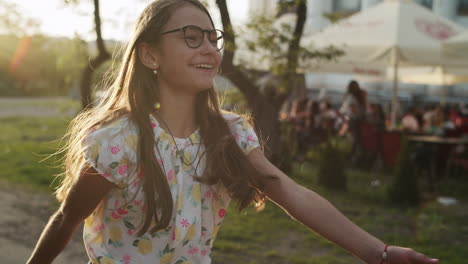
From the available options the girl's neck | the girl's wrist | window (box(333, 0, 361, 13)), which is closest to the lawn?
the girl's neck

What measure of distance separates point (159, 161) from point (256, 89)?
6.46 meters

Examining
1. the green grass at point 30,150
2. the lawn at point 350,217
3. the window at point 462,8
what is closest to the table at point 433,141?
the lawn at point 350,217

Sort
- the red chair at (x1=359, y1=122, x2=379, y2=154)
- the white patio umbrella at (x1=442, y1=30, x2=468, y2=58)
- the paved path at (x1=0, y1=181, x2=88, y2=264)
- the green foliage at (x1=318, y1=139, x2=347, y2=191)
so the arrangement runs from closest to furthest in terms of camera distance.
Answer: the paved path at (x1=0, y1=181, x2=88, y2=264) → the green foliage at (x1=318, y1=139, x2=347, y2=191) → the white patio umbrella at (x1=442, y1=30, x2=468, y2=58) → the red chair at (x1=359, y1=122, x2=379, y2=154)

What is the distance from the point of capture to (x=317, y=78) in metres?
22.4

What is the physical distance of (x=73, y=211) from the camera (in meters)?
1.85

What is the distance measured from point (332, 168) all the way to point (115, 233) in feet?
21.4

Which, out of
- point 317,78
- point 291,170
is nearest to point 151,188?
point 291,170

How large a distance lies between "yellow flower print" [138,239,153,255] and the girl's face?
1.67 ft

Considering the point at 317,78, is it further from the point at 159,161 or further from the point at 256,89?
the point at 159,161

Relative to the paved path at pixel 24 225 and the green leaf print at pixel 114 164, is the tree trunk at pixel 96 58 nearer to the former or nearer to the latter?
the paved path at pixel 24 225

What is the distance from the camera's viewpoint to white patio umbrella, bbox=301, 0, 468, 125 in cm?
1030

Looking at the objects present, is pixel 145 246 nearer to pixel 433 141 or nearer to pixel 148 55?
pixel 148 55

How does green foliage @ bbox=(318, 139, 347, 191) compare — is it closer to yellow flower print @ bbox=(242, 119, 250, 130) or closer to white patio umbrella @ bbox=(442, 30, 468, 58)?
white patio umbrella @ bbox=(442, 30, 468, 58)

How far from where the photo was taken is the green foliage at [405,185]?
24.0 ft
